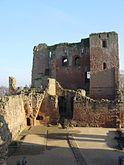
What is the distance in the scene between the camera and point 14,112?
870 inches

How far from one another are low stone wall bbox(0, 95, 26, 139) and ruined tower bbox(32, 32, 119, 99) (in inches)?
221

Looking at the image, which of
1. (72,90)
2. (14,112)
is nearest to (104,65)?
(72,90)

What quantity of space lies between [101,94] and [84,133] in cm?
850

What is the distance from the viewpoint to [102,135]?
74.5 feet

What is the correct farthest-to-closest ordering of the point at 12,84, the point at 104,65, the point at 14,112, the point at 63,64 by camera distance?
1. the point at 63,64
2. the point at 104,65
3. the point at 12,84
4. the point at 14,112

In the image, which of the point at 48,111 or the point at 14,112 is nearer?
the point at 14,112

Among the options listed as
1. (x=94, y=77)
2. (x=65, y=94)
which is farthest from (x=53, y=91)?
(x=94, y=77)

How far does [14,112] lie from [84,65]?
13.6 metres

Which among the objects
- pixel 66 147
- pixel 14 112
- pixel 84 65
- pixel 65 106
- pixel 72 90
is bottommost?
pixel 66 147

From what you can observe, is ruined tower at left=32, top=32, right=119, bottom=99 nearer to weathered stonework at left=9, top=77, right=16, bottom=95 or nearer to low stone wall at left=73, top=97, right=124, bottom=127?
weathered stonework at left=9, top=77, right=16, bottom=95

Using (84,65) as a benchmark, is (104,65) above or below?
below

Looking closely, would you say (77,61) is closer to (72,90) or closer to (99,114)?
(72,90)

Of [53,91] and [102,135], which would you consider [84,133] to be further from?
[53,91]

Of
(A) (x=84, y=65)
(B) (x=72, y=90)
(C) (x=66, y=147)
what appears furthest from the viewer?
(A) (x=84, y=65)
